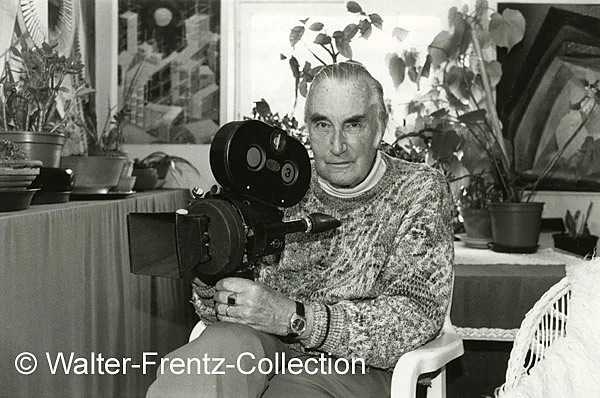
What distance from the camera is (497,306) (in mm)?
2307

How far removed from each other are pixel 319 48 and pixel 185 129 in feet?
2.54

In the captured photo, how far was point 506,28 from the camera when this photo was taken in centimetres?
299

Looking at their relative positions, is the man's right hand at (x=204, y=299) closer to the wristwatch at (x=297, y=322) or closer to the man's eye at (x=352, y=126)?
the wristwatch at (x=297, y=322)

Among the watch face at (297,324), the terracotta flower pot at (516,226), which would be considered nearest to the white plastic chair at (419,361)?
the watch face at (297,324)

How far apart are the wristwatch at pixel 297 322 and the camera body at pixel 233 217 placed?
0.39 ft

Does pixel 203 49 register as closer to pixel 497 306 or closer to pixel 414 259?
pixel 497 306

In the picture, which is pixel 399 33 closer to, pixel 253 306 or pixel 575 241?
pixel 575 241

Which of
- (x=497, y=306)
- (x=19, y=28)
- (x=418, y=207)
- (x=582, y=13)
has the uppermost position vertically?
(x=582, y=13)

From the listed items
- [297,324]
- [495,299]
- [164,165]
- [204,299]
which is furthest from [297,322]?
[164,165]

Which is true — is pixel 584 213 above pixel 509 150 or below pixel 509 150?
below

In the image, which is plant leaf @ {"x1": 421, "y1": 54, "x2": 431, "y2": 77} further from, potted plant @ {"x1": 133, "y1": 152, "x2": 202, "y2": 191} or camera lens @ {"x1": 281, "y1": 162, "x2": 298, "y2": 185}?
camera lens @ {"x1": 281, "y1": 162, "x2": 298, "y2": 185}

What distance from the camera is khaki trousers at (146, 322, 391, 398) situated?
123 cm

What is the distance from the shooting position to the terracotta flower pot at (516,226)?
257cm

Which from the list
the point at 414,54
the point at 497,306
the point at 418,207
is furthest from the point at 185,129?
the point at 418,207
